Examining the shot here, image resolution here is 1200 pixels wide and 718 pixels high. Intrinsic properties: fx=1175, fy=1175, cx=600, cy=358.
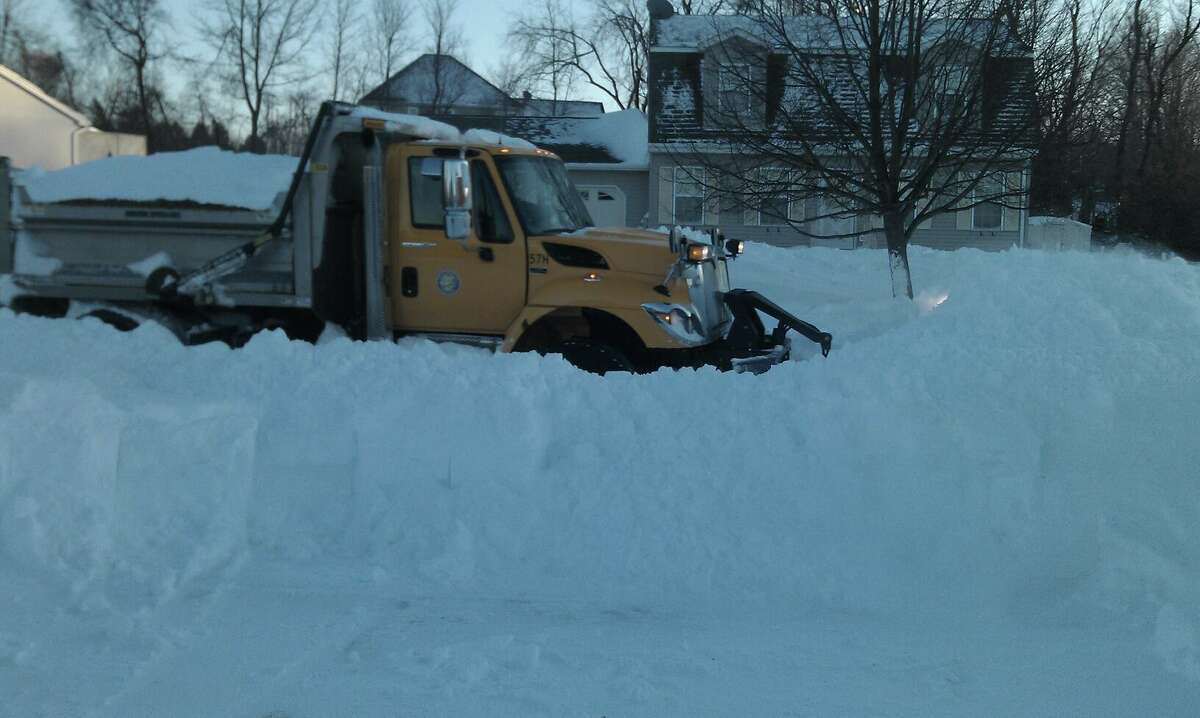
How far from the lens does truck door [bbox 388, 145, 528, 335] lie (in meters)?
9.41

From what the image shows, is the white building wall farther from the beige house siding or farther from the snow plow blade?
the snow plow blade

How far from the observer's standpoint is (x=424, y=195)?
9516mm

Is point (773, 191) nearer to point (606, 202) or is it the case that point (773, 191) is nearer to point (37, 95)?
point (606, 202)

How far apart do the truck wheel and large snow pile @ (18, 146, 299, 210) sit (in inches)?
109

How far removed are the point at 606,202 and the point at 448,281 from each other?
23.0m

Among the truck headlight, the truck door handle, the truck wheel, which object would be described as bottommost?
the truck wheel

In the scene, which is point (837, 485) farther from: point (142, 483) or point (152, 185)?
point (152, 185)

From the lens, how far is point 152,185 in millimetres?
9742

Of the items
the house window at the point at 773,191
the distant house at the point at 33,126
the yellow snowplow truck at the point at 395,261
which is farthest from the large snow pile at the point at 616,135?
the yellow snowplow truck at the point at 395,261

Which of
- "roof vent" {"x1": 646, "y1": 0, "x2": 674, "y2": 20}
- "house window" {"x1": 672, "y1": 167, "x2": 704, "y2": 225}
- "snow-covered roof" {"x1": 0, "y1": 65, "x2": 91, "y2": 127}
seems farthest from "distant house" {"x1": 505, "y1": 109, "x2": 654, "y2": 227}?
"snow-covered roof" {"x1": 0, "y1": 65, "x2": 91, "y2": 127}

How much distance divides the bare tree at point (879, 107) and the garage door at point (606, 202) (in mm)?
15803

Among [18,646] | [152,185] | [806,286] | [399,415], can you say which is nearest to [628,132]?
[806,286]

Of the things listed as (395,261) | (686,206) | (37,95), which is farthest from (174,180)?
(37,95)

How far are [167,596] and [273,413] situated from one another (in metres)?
1.87
